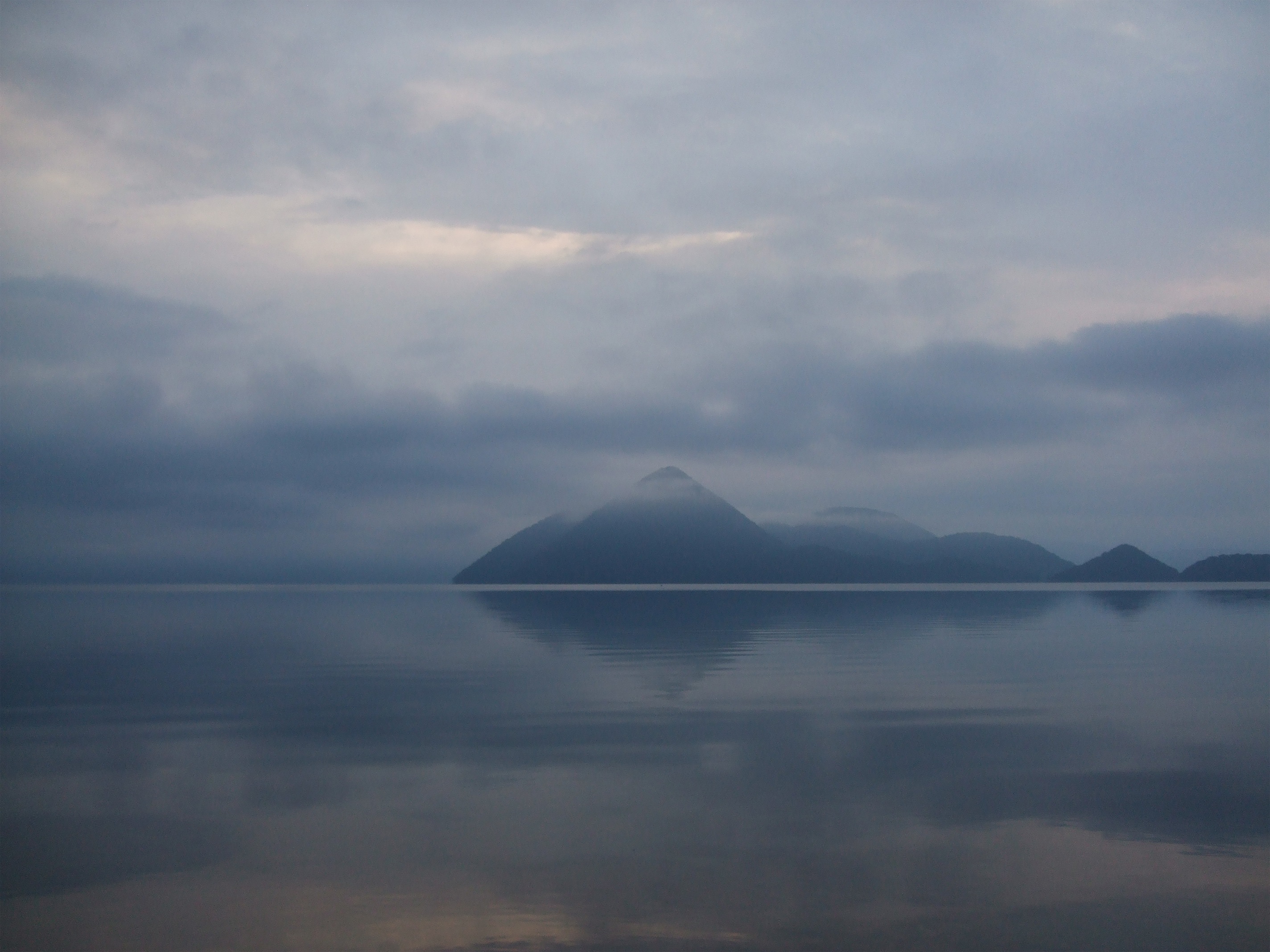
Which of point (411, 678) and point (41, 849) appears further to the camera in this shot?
point (411, 678)

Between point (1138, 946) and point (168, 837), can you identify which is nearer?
point (1138, 946)

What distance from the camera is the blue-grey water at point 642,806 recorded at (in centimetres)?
1152

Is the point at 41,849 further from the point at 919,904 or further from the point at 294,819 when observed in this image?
the point at 919,904

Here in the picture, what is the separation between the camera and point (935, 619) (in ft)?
231

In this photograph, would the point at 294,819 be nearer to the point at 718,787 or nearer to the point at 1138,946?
the point at 718,787

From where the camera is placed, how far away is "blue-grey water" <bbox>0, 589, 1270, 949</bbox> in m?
11.5

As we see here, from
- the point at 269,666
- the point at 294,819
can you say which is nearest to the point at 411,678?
the point at 269,666

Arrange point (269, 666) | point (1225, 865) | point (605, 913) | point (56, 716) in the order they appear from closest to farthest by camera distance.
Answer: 1. point (605, 913)
2. point (1225, 865)
3. point (56, 716)
4. point (269, 666)

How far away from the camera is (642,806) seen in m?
16.1

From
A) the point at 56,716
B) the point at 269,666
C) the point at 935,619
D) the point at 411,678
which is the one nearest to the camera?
the point at 56,716

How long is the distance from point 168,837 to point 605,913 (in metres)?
7.32

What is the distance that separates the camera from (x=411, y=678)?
113 feet

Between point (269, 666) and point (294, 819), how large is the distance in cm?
2549

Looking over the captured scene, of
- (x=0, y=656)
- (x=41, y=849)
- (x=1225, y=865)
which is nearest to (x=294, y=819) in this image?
(x=41, y=849)
